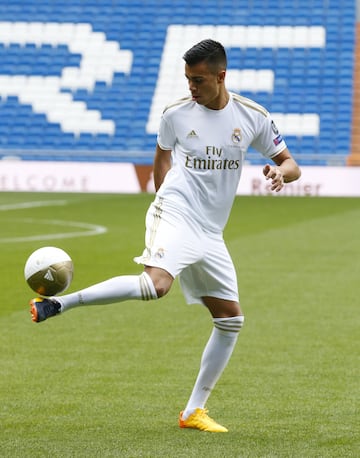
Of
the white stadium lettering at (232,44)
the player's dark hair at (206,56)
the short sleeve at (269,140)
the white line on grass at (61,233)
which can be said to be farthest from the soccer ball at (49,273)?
the white stadium lettering at (232,44)

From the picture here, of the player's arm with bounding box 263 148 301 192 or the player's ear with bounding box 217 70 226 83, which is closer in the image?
the player's arm with bounding box 263 148 301 192

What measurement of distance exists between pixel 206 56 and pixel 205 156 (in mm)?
548

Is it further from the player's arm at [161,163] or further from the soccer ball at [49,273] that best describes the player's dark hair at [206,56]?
the soccer ball at [49,273]

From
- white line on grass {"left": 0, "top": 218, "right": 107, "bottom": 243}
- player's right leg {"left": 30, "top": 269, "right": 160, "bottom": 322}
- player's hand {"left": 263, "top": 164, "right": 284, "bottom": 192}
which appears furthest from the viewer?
white line on grass {"left": 0, "top": 218, "right": 107, "bottom": 243}

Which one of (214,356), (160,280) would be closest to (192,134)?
(160,280)

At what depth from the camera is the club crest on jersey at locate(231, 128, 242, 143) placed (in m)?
5.79

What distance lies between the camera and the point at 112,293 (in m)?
5.25

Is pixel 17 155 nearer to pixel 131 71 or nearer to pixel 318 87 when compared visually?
pixel 131 71

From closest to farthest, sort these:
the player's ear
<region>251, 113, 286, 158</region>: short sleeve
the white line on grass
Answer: the player's ear → <region>251, 113, 286, 158</region>: short sleeve → the white line on grass

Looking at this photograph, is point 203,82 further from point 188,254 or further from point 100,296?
point 100,296

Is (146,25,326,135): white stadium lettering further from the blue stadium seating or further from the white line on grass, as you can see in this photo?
the white line on grass

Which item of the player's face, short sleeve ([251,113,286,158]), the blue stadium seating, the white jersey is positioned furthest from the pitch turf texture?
the blue stadium seating

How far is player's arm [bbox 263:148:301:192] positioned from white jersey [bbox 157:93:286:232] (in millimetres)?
256

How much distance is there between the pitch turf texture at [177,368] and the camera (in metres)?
5.54
